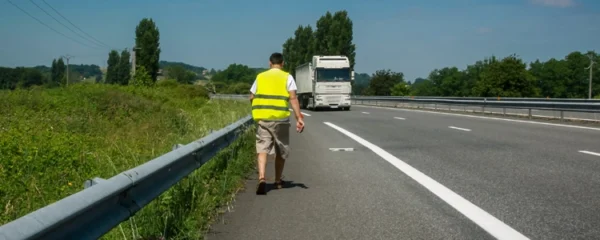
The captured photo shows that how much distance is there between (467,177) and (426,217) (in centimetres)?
304

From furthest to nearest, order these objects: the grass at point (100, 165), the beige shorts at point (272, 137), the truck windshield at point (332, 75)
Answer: the truck windshield at point (332, 75) → the beige shorts at point (272, 137) → the grass at point (100, 165)

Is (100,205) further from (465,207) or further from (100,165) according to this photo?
(100,165)

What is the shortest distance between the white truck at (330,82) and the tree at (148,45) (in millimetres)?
52124

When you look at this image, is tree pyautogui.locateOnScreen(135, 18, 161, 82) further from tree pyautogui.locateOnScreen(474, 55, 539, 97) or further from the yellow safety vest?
the yellow safety vest

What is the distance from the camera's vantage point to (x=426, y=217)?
6.43 meters

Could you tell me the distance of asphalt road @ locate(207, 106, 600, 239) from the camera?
5.88m

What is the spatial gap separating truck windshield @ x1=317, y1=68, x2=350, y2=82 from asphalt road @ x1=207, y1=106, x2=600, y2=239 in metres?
28.0

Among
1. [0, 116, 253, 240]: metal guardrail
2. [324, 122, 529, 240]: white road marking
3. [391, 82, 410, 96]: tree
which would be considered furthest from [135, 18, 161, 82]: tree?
[0, 116, 253, 240]: metal guardrail

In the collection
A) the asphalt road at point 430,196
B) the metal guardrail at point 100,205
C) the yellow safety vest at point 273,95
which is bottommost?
the asphalt road at point 430,196

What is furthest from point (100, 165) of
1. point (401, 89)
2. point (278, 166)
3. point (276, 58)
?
point (401, 89)

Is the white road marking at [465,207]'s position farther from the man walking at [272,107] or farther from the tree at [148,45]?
the tree at [148,45]

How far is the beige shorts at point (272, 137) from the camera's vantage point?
8.45 metres

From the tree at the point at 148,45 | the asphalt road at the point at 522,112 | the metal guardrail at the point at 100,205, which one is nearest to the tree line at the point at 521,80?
the tree at the point at 148,45

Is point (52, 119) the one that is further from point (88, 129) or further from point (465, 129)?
point (465, 129)
